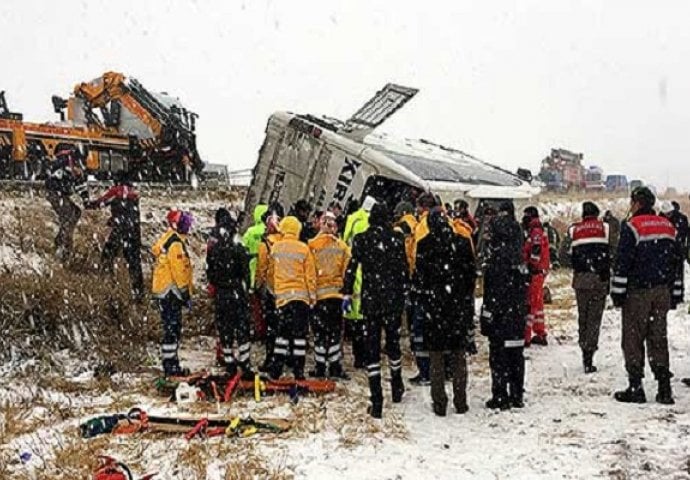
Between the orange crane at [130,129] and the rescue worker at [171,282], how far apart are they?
9797mm

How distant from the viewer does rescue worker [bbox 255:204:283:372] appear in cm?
833

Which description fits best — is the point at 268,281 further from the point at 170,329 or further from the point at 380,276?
the point at 380,276

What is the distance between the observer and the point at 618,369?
8250mm

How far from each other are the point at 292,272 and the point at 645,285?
3307 mm

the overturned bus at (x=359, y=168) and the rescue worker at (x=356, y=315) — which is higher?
the overturned bus at (x=359, y=168)

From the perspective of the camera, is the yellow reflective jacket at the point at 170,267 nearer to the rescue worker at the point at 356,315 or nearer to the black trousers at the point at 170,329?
the black trousers at the point at 170,329

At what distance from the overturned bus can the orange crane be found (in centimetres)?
673

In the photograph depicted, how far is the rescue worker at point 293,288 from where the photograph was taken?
7.54 meters

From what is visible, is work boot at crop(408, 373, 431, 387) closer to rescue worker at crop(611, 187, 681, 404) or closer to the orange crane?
rescue worker at crop(611, 187, 681, 404)

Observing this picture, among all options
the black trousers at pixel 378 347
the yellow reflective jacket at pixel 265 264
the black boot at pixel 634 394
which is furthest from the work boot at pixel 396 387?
the black boot at pixel 634 394

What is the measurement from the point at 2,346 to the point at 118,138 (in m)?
10.4

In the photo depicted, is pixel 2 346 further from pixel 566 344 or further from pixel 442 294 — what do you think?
pixel 566 344

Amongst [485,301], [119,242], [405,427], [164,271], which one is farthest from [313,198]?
[405,427]

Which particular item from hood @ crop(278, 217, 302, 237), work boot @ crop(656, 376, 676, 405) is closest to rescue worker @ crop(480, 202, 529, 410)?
work boot @ crop(656, 376, 676, 405)
